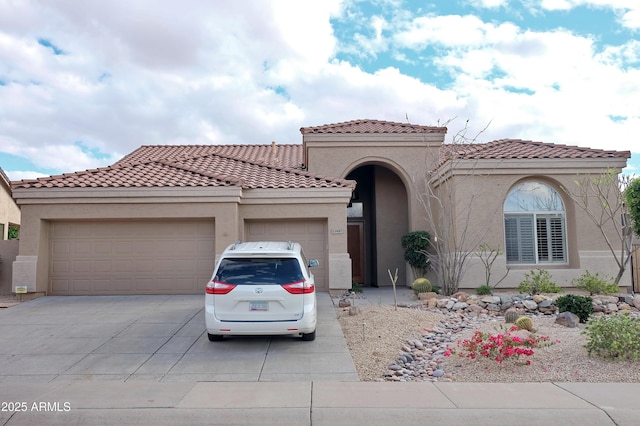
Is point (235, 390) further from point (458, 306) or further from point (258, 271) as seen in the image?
point (458, 306)

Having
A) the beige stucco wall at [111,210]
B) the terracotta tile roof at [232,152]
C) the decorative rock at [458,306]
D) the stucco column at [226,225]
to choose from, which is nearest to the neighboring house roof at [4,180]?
the terracotta tile roof at [232,152]

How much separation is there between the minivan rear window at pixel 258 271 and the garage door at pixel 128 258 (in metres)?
5.55

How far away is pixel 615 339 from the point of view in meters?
7.25

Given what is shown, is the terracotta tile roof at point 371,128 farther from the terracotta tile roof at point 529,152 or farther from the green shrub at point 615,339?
the green shrub at point 615,339

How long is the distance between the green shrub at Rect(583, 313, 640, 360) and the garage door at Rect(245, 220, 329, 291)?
7936mm

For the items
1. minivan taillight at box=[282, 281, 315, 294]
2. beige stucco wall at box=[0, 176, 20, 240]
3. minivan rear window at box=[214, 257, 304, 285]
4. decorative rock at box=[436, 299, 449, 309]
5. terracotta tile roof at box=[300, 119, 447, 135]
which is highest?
terracotta tile roof at box=[300, 119, 447, 135]

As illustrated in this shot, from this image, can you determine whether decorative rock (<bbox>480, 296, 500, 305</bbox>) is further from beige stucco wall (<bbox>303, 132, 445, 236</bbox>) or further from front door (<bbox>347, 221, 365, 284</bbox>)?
front door (<bbox>347, 221, 365, 284</bbox>)

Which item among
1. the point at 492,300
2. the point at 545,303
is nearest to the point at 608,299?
the point at 545,303

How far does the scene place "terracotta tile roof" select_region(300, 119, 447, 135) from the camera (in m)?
17.0

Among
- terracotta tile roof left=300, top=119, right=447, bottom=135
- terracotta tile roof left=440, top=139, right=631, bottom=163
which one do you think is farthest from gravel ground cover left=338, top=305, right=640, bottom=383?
terracotta tile roof left=300, top=119, right=447, bottom=135

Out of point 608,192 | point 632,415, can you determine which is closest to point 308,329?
point 632,415

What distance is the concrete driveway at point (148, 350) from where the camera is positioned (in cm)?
684

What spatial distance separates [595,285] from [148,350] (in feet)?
40.5

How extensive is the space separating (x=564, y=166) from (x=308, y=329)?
438 inches
